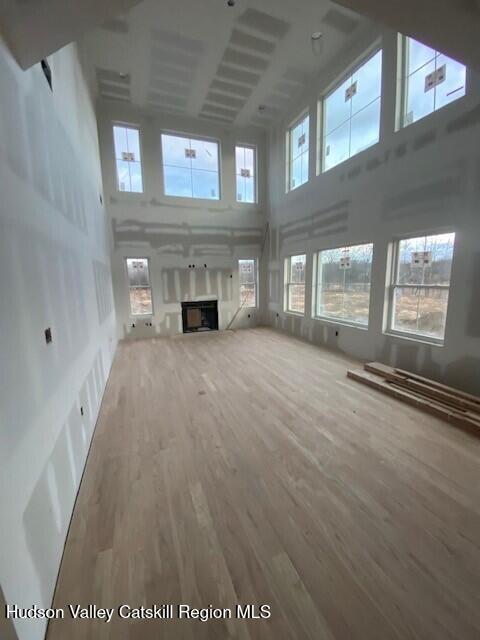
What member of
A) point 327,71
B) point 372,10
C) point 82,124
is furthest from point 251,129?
point 372,10

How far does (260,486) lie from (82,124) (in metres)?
4.89

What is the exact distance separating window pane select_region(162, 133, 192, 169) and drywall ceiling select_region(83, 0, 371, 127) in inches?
23.6

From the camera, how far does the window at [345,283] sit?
448 centimetres

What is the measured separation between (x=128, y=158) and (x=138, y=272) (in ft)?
8.54

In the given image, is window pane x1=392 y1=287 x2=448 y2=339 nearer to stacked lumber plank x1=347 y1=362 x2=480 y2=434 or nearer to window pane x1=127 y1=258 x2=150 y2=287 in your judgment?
stacked lumber plank x1=347 y1=362 x2=480 y2=434

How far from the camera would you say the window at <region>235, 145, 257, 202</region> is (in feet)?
23.1

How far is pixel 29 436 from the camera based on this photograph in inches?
47.4

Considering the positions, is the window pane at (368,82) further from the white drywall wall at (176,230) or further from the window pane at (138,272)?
the window pane at (138,272)

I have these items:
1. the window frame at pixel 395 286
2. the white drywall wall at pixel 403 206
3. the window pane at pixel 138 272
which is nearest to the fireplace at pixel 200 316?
the window pane at pixel 138 272

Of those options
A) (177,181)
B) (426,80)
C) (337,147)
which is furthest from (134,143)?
(426,80)

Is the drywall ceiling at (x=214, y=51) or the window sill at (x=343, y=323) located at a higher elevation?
the drywall ceiling at (x=214, y=51)

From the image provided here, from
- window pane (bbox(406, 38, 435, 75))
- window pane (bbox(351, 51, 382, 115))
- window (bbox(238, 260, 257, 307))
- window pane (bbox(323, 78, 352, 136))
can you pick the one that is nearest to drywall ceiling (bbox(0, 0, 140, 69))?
window pane (bbox(406, 38, 435, 75))

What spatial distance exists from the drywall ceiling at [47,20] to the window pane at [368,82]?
4350mm

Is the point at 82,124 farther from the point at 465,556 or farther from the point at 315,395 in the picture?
the point at 465,556
